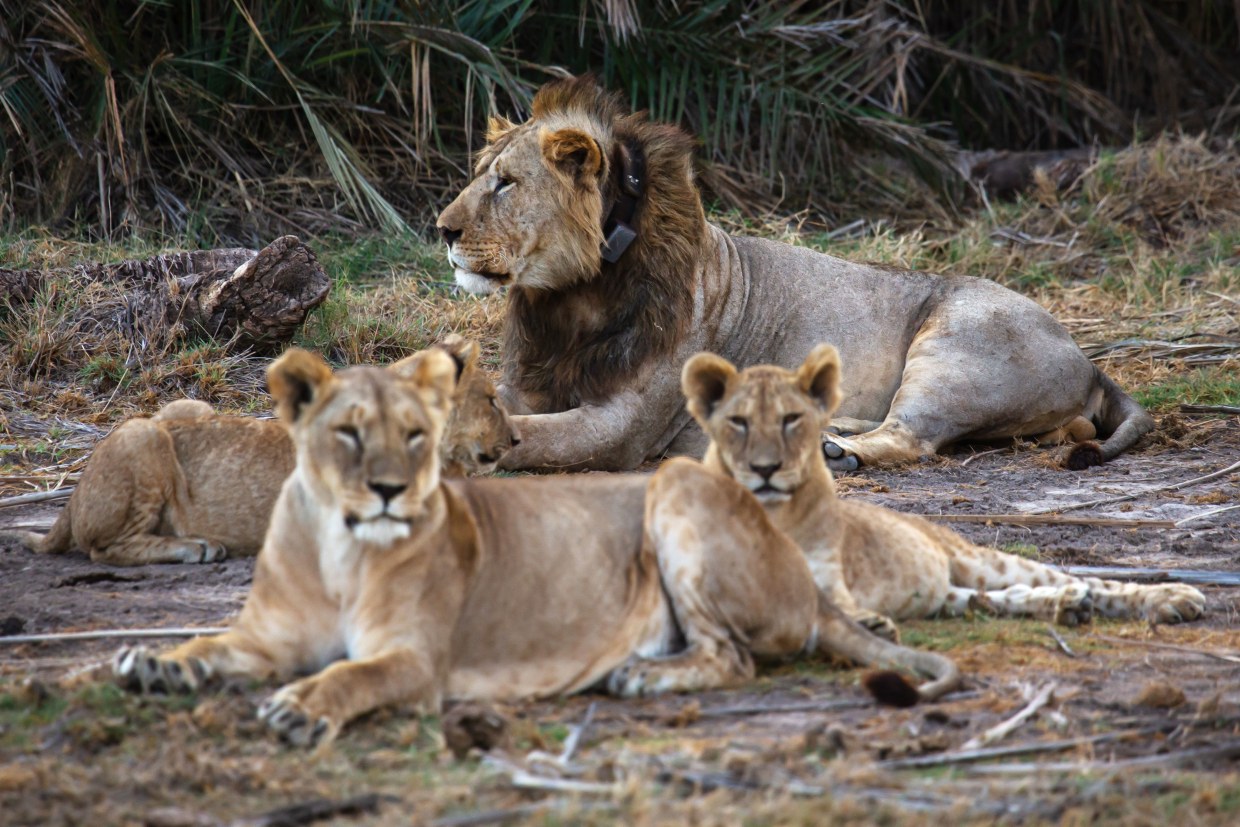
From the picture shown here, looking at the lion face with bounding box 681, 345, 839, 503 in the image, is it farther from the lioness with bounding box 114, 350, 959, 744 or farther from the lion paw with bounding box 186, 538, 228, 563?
the lion paw with bounding box 186, 538, 228, 563

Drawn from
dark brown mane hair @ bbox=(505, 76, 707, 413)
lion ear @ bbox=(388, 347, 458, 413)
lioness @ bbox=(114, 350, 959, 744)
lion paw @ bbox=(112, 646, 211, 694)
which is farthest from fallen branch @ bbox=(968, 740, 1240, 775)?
dark brown mane hair @ bbox=(505, 76, 707, 413)

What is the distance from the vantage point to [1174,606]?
4535 millimetres

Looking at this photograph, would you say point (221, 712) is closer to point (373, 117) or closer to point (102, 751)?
point (102, 751)

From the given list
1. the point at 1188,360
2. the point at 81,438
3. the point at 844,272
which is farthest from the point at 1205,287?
the point at 81,438

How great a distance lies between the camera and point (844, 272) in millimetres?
7824

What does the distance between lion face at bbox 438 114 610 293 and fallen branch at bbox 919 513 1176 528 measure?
78.8 inches

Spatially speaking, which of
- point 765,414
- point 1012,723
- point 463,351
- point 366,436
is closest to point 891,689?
point 1012,723

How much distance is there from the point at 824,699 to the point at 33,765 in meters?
1.63

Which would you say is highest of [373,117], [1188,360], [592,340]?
[373,117]

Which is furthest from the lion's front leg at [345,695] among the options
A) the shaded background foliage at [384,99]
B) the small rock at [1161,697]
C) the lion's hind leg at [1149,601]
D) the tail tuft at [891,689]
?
the shaded background foliage at [384,99]

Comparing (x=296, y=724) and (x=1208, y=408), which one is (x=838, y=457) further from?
(x=296, y=724)

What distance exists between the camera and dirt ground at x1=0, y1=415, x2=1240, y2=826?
287cm

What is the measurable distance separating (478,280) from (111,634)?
3.21 m

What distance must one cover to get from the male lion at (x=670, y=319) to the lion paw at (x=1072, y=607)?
2376 mm
